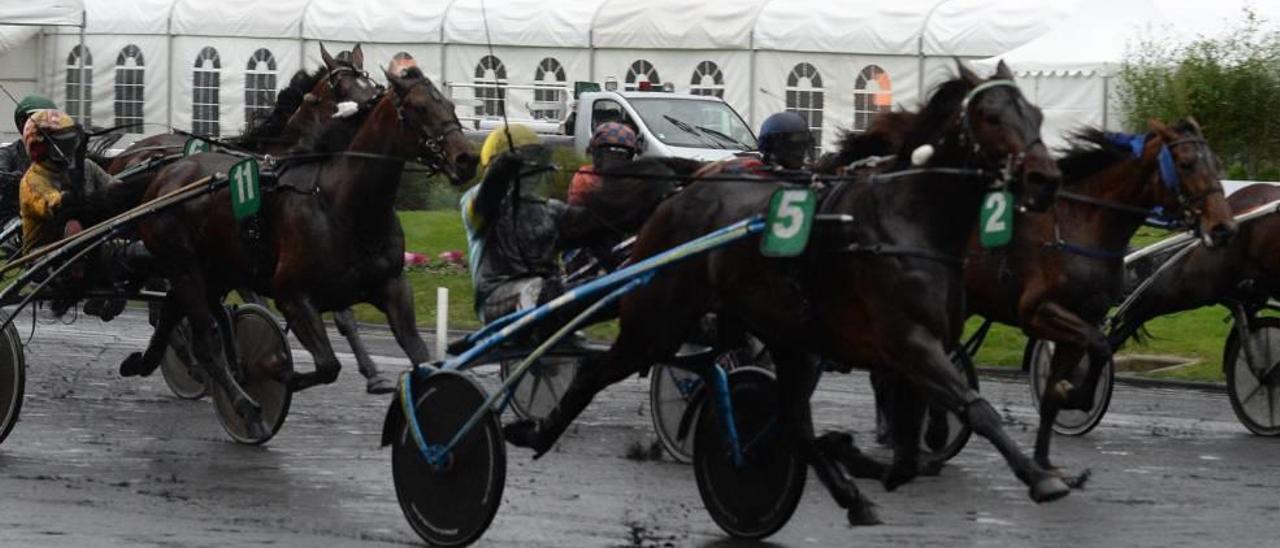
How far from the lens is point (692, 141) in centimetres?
2692

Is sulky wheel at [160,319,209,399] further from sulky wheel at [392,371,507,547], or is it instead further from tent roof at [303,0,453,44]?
tent roof at [303,0,453,44]

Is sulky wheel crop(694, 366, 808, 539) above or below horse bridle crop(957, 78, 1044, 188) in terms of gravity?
below

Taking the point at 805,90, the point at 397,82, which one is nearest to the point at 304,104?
the point at 397,82

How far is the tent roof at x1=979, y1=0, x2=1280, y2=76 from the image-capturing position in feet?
90.7

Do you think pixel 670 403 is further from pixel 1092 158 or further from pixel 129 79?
pixel 129 79

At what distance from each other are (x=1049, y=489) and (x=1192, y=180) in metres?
3.85

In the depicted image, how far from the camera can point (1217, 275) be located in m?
13.5

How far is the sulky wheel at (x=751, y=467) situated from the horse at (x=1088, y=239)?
2.45 meters

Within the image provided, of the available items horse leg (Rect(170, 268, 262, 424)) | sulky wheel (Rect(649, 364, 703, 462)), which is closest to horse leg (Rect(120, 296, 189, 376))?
horse leg (Rect(170, 268, 262, 424))

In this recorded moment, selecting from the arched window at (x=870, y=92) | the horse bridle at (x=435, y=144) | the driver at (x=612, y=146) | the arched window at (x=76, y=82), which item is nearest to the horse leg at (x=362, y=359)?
the horse bridle at (x=435, y=144)

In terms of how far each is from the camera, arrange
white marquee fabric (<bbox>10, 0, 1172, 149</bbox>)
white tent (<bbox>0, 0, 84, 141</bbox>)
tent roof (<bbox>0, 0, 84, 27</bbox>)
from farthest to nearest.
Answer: white tent (<bbox>0, 0, 84, 141</bbox>) → tent roof (<bbox>0, 0, 84, 27</bbox>) → white marquee fabric (<bbox>10, 0, 1172, 149</bbox>)

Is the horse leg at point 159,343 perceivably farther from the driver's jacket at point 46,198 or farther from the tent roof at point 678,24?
the tent roof at point 678,24

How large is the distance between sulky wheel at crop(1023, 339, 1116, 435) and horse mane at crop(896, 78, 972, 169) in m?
4.15

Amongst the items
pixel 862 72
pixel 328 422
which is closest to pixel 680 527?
pixel 328 422
